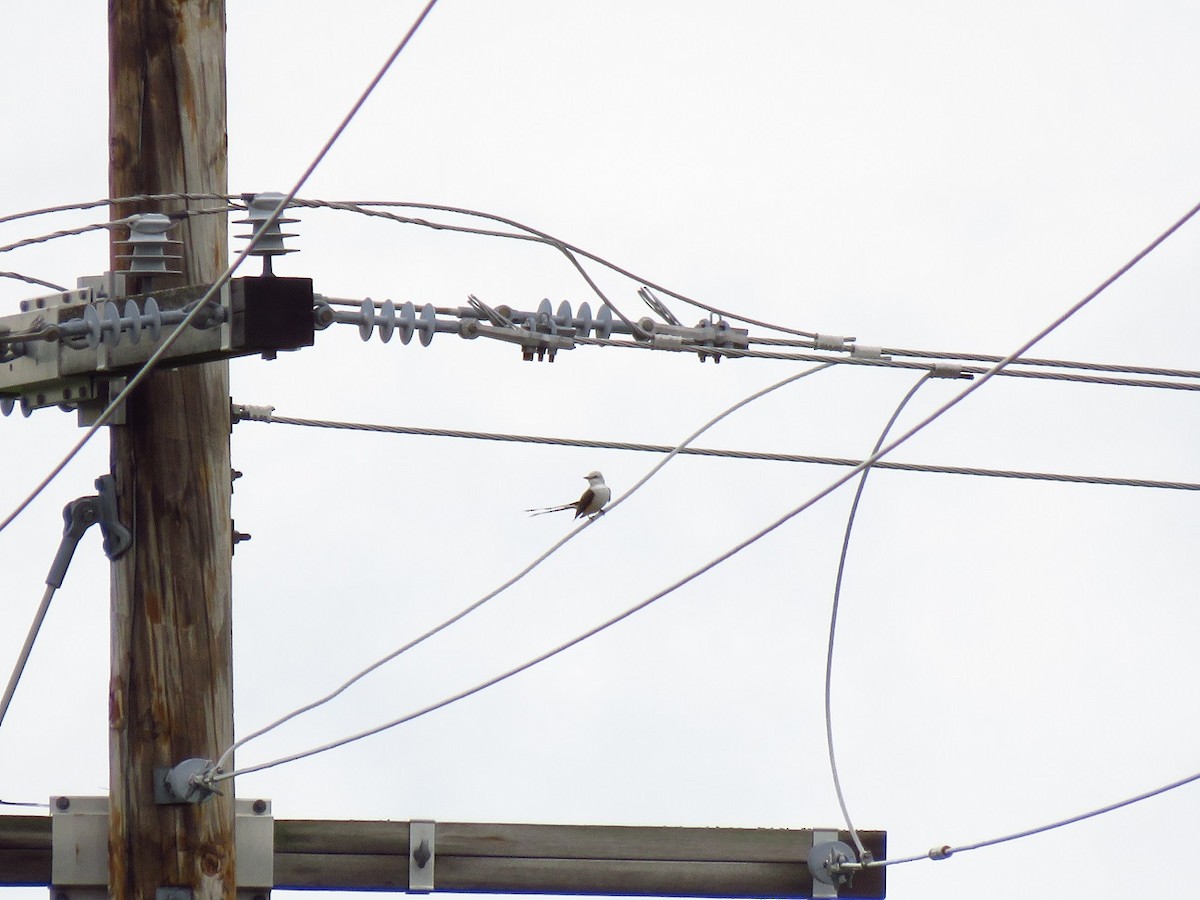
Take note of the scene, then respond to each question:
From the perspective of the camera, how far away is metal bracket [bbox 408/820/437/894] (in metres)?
6.27

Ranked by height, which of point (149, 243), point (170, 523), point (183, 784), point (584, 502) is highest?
point (149, 243)

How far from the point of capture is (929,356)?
6.86 metres

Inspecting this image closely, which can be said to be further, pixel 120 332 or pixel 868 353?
pixel 868 353

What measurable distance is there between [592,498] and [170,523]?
1491mm

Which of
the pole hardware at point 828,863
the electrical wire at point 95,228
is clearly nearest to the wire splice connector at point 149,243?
the electrical wire at point 95,228

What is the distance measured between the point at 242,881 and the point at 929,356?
8.88 ft

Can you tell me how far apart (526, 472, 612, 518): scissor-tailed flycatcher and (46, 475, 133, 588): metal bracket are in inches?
61.1

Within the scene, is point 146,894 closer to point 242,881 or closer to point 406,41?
point 242,881

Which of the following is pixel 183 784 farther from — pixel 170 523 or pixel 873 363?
pixel 873 363

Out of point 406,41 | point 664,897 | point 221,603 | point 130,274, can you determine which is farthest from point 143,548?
point 664,897

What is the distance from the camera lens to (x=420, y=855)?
6.27 metres

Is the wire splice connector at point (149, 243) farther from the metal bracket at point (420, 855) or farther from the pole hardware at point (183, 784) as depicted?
the metal bracket at point (420, 855)

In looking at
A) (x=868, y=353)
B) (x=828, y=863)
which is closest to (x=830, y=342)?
(x=868, y=353)

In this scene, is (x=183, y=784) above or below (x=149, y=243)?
below
